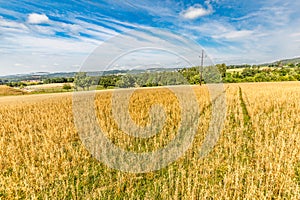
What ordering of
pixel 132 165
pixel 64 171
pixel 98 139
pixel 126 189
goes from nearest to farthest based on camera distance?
pixel 126 189 → pixel 64 171 → pixel 132 165 → pixel 98 139

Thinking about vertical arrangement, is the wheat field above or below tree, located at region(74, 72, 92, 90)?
below

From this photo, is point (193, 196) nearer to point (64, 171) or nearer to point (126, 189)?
point (126, 189)

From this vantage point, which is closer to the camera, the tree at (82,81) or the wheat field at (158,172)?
the wheat field at (158,172)

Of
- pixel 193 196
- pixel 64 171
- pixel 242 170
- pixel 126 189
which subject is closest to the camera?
pixel 193 196

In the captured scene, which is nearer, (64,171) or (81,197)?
(81,197)

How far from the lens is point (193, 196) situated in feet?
14.3

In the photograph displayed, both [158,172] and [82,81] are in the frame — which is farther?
[82,81]

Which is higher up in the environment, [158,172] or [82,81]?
[82,81]

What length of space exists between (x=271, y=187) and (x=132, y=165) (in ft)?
11.5

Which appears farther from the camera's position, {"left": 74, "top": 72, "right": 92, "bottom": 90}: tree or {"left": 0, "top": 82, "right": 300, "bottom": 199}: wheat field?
{"left": 74, "top": 72, "right": 92, "bottom": 90}: tree

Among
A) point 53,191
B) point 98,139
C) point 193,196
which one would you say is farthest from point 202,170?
point 98,139

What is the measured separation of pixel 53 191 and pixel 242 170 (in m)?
4.52

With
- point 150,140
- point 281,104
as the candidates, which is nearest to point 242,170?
point 150,140

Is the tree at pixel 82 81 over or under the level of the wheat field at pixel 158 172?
over
